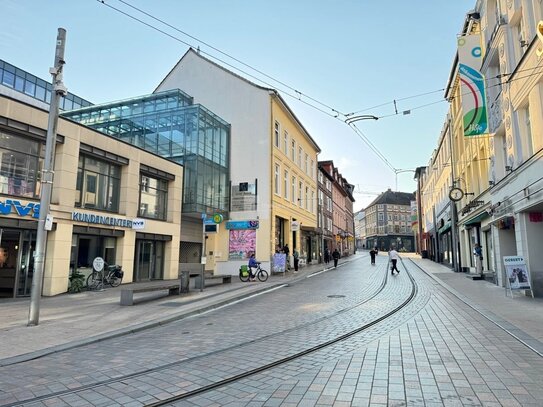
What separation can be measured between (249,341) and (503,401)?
432 centimetres

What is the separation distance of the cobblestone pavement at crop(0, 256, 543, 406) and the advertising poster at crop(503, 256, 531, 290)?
4.66m

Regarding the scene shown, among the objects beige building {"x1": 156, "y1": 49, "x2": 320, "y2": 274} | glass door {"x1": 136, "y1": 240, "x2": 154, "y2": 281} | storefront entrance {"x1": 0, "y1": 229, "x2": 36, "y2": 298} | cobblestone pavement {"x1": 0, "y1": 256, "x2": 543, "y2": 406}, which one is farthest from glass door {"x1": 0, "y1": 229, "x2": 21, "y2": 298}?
beige building {"x1": 156, "y1": 49, "x2": 320, "y2": 274}

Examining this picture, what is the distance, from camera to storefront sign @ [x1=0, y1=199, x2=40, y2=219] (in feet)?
44.4

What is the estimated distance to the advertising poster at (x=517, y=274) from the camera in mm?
13133

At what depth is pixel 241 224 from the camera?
27.9m

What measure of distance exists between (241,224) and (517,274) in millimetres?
17969

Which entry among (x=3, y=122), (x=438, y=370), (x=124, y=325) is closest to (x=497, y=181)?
(x=438, y=370)

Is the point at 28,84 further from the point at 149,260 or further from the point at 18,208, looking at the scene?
the point at 18,208

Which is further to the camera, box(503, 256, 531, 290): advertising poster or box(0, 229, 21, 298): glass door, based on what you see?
box(0, 229, 21, 298): glass door

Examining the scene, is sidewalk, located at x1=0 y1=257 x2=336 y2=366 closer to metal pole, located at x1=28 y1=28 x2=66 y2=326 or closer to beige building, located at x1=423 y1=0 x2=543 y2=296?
metal pole, located at x1=28 y1=28 x2=66 y2=326

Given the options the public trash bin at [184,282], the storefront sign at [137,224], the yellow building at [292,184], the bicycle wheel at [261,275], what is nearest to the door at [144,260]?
the storefront sign at [137,224]

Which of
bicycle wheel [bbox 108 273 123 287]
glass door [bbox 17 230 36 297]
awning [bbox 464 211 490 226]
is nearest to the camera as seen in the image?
glass door [bbox 17 230 36 297]

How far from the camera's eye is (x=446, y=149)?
35.6 meters

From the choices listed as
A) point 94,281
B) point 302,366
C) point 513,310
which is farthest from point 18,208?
point 513,310
